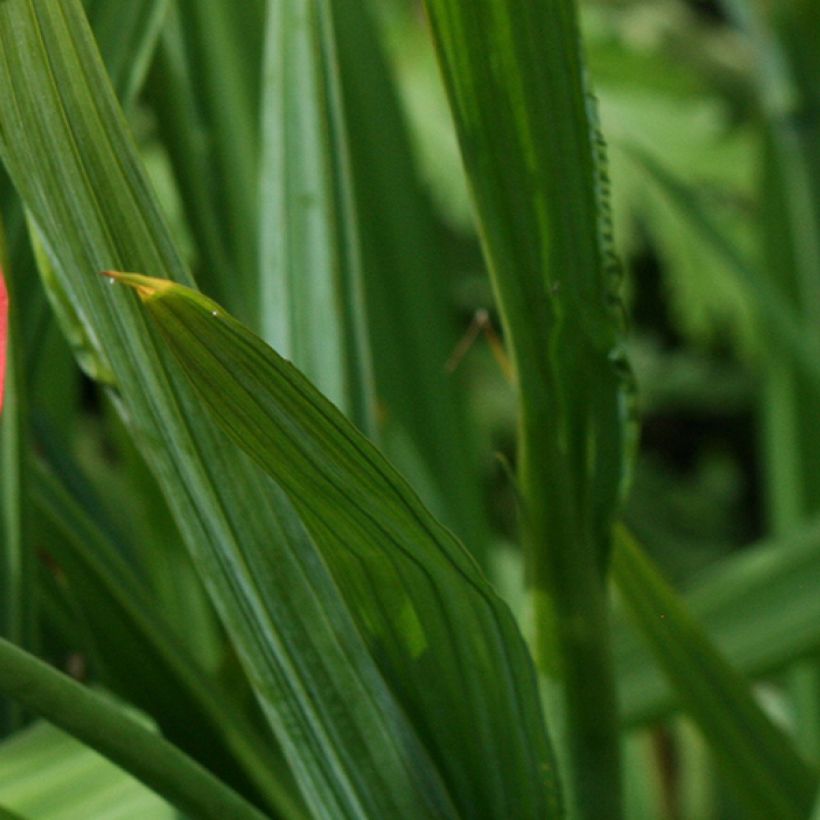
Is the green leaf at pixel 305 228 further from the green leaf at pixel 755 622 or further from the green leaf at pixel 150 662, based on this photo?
the green leaf at pixel 755 622

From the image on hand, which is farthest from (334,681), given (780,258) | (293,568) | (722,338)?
(722,338)

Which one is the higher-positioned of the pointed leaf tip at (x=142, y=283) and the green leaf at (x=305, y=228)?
the green leaf at (x=305, y=228)

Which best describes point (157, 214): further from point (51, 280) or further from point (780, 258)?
point (780, 258)

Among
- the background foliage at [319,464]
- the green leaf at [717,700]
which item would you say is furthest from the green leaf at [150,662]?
the green leaf at [717,700]

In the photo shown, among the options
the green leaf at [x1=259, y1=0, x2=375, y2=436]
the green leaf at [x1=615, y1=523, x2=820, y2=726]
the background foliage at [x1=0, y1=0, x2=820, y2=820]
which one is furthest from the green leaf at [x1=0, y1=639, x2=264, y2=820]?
the green leaf at [x1=615, y1=523, x2=820, y2=726]

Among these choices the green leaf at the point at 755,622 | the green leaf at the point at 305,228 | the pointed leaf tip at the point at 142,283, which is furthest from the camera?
the green leaf at the point at 755,622

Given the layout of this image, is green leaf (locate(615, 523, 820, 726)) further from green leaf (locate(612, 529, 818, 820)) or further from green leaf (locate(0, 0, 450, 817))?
green leaf (locate(0, 0, 450, 817))
